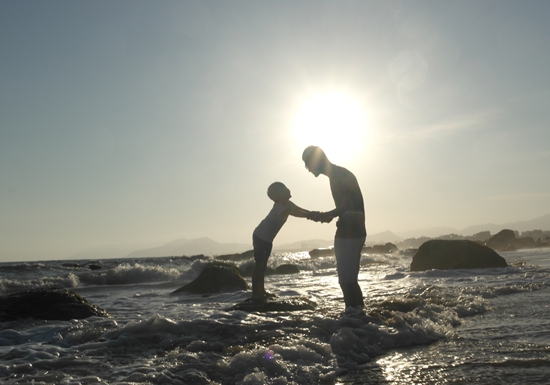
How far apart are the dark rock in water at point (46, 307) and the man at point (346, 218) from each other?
4007 mm

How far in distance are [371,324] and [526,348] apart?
157 centimetres

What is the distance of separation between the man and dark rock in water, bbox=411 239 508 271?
10.4m

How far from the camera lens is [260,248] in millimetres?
7570

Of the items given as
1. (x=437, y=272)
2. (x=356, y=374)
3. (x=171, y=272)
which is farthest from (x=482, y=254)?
(x=171, y=272)

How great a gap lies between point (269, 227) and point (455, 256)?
1015 centimetres

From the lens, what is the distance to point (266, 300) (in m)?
6.68

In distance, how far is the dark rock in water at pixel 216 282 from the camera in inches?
427

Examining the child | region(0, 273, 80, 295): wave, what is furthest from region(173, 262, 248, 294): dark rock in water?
region(0, 273, 80, 295): wave

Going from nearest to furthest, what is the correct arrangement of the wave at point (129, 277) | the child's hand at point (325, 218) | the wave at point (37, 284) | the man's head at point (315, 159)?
1. the man's head at point (315, 159)
2. the child's hand at point (325, 218)
3. the wave at point (37, 284)
4. the wave at point (129, 277)

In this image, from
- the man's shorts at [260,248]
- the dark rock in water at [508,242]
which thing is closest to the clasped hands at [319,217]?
the man's shorts at [260,248]

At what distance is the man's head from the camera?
19.9ft

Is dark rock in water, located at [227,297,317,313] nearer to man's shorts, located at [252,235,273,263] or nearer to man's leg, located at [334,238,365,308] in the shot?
man's leg, located at [334,238,365,308]

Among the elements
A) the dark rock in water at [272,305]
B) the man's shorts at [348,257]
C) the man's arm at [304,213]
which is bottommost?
the dark rock in water at [272,305]

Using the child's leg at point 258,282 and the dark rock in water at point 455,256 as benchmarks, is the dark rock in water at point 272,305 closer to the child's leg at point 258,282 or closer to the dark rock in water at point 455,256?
the child's leg at point 258,282
